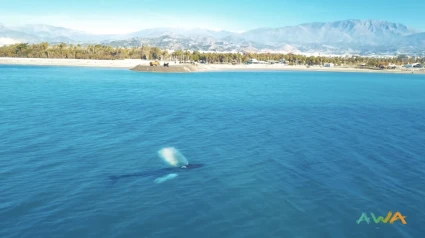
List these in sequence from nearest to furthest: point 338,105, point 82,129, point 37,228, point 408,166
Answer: point 37,228 → point 408,166 → point 82,129 → point 338,105

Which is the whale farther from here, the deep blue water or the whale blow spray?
the whale blow spray

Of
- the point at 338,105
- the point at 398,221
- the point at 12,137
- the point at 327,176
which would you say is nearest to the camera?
the point at 398,221

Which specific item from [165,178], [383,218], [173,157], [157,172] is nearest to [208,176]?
[165,178]

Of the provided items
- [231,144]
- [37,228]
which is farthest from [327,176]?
[37,228]

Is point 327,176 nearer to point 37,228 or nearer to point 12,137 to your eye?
point 37,228

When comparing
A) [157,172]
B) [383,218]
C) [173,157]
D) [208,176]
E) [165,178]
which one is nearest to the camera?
[383,218]

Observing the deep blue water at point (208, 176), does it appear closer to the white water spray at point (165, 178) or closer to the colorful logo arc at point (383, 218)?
the colorful logo arc at point (383, 218)

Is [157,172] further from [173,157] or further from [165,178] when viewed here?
[173,157]
